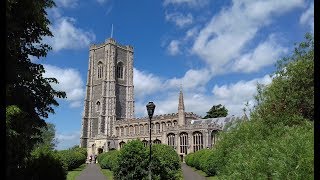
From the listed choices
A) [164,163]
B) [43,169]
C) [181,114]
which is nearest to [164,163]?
[164,163]

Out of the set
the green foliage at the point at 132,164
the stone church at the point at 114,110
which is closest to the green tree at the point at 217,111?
the stone church at the point at 114,110

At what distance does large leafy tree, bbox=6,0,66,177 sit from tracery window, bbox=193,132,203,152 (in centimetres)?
5679

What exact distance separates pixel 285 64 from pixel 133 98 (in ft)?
271

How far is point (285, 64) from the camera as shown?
94.9 feet

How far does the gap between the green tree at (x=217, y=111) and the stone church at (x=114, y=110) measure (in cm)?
1047

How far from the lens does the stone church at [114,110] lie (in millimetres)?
89312

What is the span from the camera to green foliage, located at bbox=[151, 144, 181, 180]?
23219 millimetres

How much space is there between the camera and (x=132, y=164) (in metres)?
22.3

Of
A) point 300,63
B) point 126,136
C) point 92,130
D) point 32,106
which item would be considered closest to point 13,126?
point 32,106

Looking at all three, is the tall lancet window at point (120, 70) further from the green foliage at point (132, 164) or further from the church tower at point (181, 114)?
the green foliage at point (132, 164)

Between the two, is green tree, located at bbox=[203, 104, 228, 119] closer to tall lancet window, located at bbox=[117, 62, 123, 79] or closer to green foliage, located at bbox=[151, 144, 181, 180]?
tall lancet window, located at bbox=[117, 62, 123, 79]

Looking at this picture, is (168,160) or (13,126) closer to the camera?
(13,126)

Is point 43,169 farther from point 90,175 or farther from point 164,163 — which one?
point 90,175

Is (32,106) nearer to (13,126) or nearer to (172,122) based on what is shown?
(13,126)
